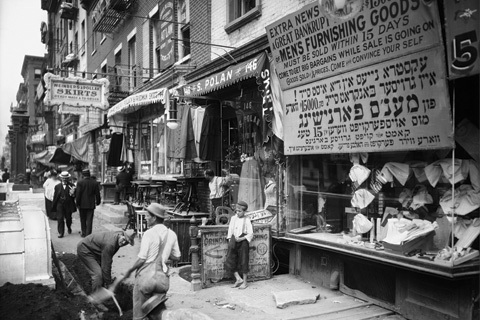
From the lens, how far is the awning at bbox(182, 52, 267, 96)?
7664 millimetres

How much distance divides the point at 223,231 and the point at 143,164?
32.5ft

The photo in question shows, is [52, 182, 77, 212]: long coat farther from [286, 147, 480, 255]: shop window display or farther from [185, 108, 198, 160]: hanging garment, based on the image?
[286, 147, 480, 255]: shop window display

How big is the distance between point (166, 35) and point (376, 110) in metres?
10.1

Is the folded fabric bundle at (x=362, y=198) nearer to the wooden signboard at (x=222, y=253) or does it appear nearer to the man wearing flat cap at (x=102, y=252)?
the wooden signboard at (x=222, y=253)

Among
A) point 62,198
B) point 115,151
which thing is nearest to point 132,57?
point 115,151

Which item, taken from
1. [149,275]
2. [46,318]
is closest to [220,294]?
[149,275]

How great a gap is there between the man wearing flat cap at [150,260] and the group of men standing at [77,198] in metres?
6.78

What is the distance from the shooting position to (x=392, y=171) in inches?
245

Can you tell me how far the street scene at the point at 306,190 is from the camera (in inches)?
198

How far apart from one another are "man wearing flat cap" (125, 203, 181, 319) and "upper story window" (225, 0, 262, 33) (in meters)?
5.82

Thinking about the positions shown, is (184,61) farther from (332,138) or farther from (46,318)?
(46,318)

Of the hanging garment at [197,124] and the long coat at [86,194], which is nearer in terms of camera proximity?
Answer: the hanging garment at [197,124]

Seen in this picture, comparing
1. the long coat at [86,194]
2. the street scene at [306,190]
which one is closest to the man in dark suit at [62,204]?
the street scene at [306,190]

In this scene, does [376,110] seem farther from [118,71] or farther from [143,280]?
[118,71]
